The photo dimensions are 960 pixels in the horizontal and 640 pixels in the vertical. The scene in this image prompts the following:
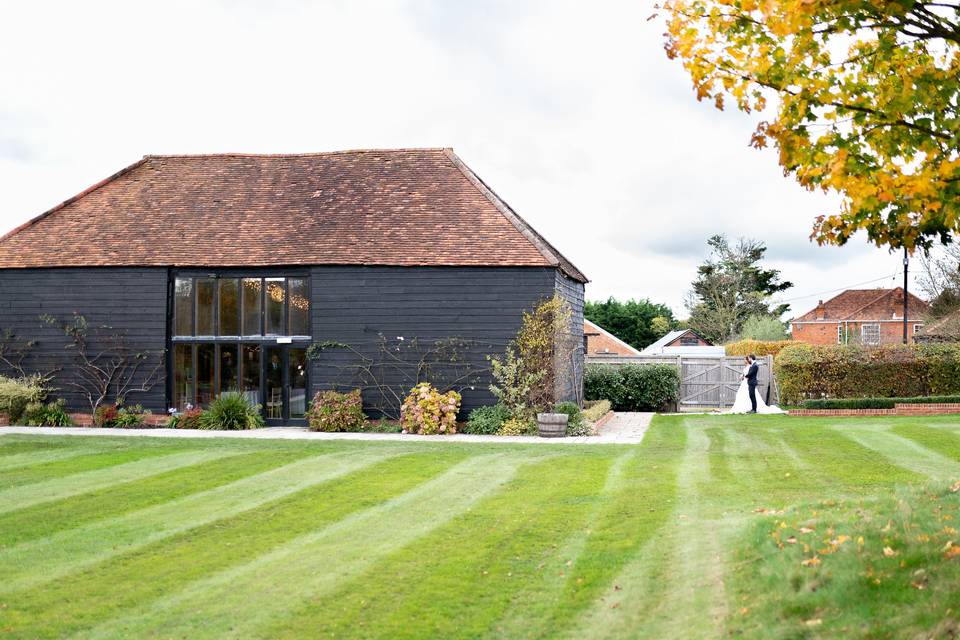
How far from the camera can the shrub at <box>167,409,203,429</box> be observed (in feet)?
70.1

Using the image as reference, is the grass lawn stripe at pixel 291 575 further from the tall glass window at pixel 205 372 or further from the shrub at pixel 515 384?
the tall glass window at pixel 205 372

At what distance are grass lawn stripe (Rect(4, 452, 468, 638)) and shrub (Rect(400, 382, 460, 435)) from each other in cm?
708

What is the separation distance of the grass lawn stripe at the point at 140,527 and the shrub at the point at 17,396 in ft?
35.8

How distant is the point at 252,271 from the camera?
2219cm

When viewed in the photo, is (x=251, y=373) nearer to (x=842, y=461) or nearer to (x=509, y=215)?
(x=509, y=215)

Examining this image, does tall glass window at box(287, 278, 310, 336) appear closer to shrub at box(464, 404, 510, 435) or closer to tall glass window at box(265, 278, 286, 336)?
tall glass window at box(265, 278, 286, 336)

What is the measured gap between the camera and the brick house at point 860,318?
2372 inches

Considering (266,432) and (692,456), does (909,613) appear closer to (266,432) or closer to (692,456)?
(692,456)

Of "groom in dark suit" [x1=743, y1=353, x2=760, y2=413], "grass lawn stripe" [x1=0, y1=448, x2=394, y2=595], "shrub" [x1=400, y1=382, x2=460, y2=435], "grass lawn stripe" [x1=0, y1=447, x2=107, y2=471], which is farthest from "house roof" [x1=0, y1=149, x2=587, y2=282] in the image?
"grass lawn stripe" [x1=0, y1=448, x2=394, y2=595]

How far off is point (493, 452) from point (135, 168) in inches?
587

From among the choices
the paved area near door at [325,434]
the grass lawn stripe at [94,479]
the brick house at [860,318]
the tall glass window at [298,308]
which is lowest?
the grass lawn stripe at [94,479]

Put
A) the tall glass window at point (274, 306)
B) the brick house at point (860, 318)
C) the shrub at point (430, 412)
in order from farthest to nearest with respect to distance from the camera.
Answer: the brick house at point (860, 318) < the tall glass window at point (274, 306) < the shrub at point (430, 412)

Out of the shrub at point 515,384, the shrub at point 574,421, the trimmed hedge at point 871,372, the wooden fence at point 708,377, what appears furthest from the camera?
the wooden fence at point 708,377

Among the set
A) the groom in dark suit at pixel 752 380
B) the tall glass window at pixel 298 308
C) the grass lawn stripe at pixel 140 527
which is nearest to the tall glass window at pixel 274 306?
the tall glass window at pixel 298 308
